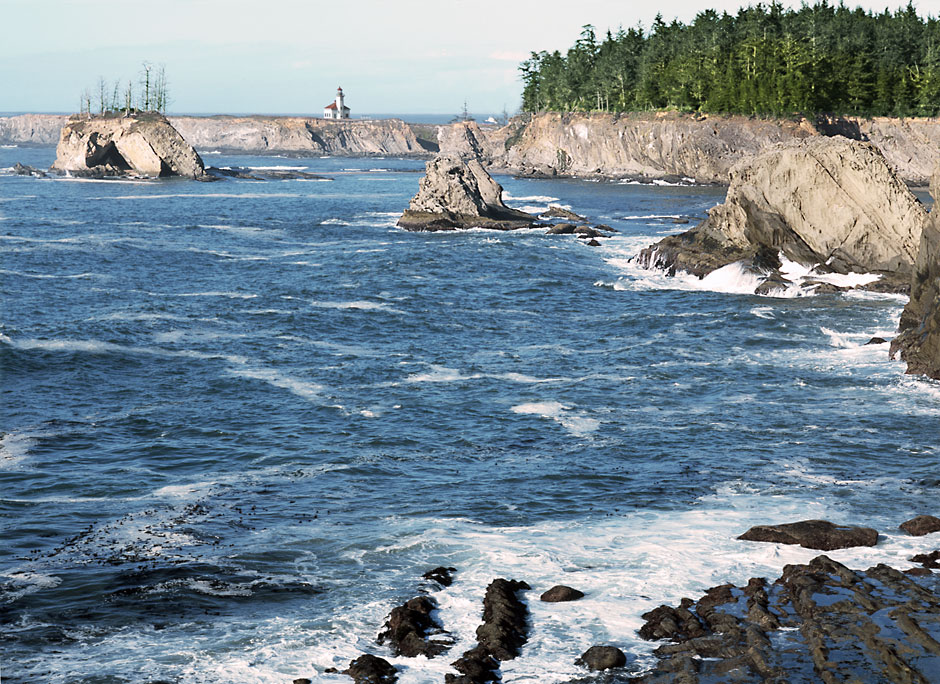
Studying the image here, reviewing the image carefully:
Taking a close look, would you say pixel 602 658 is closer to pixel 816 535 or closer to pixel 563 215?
pixel 816 535

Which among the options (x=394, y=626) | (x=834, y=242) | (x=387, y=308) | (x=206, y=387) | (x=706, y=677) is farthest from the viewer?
(x=834, y=242)

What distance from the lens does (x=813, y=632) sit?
19.7 meters

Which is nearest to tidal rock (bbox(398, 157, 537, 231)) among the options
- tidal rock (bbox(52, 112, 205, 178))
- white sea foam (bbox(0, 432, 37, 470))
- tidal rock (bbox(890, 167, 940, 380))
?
tidal rock (bbox(890, 167, 940, 380))

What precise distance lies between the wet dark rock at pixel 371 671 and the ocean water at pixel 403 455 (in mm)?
312

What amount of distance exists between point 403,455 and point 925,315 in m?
24.7

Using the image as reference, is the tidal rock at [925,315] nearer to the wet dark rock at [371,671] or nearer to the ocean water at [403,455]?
the ocean water at [403,455]

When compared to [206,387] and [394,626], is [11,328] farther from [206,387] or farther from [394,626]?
[394,626]

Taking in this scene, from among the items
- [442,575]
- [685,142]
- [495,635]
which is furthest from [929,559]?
[685,142]

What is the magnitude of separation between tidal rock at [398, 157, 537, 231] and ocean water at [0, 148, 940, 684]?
95.7 feet

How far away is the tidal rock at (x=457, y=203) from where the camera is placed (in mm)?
96812

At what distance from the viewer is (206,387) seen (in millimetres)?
40938

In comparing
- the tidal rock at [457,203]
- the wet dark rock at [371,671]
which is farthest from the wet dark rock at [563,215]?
the wet dark rock at [371,671]

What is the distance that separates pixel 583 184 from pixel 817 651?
14223 cm

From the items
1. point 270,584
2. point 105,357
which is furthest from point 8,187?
point 270,584
